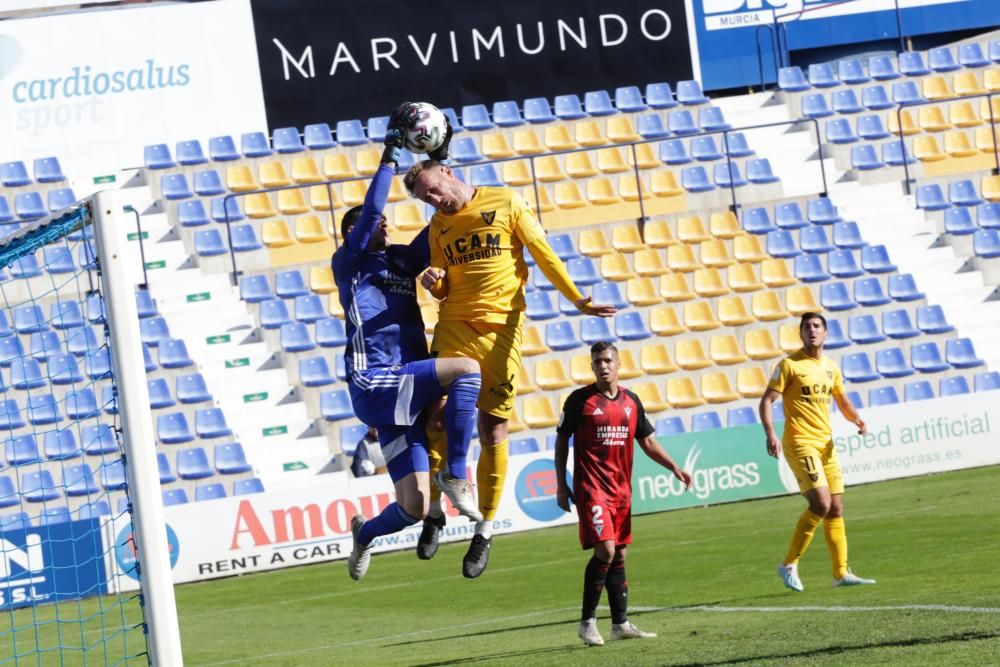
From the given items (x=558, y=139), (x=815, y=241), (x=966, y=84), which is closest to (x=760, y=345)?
(x=815, y=241)

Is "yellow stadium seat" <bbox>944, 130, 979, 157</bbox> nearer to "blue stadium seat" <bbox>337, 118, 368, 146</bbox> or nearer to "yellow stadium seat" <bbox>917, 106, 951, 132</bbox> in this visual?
"yellow stadium seat" <bbox>917, 106, 951, 132</bbox>

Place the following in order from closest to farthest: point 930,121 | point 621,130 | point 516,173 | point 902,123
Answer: point 516,173 < point 621,130 < point 902,123 < point 930,121

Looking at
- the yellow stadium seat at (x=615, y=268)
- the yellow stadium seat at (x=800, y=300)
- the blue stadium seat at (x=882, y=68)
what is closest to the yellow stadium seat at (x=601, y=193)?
the yellow stadium seat at (x=615, y=268)

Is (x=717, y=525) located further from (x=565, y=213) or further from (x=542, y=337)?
(x=565, y=213)

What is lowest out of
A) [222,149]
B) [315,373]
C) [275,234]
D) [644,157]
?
[315,373]

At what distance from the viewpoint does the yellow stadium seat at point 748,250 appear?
25000 millimetres

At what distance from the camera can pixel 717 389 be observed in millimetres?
23203

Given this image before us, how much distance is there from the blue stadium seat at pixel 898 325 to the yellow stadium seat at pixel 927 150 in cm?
361

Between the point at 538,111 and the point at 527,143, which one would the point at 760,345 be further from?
the point at 538,111

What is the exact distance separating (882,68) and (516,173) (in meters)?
7.66

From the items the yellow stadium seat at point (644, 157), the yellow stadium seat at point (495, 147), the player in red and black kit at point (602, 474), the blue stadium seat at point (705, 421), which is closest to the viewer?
the player in red and black kit at point (602, 474)

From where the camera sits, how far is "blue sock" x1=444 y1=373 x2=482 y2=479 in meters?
8.95

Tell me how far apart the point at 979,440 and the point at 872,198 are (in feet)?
19.0

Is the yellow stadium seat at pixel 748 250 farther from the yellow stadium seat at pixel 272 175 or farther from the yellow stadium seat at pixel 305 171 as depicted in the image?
the yellow stadium seat at pixel 272 175
